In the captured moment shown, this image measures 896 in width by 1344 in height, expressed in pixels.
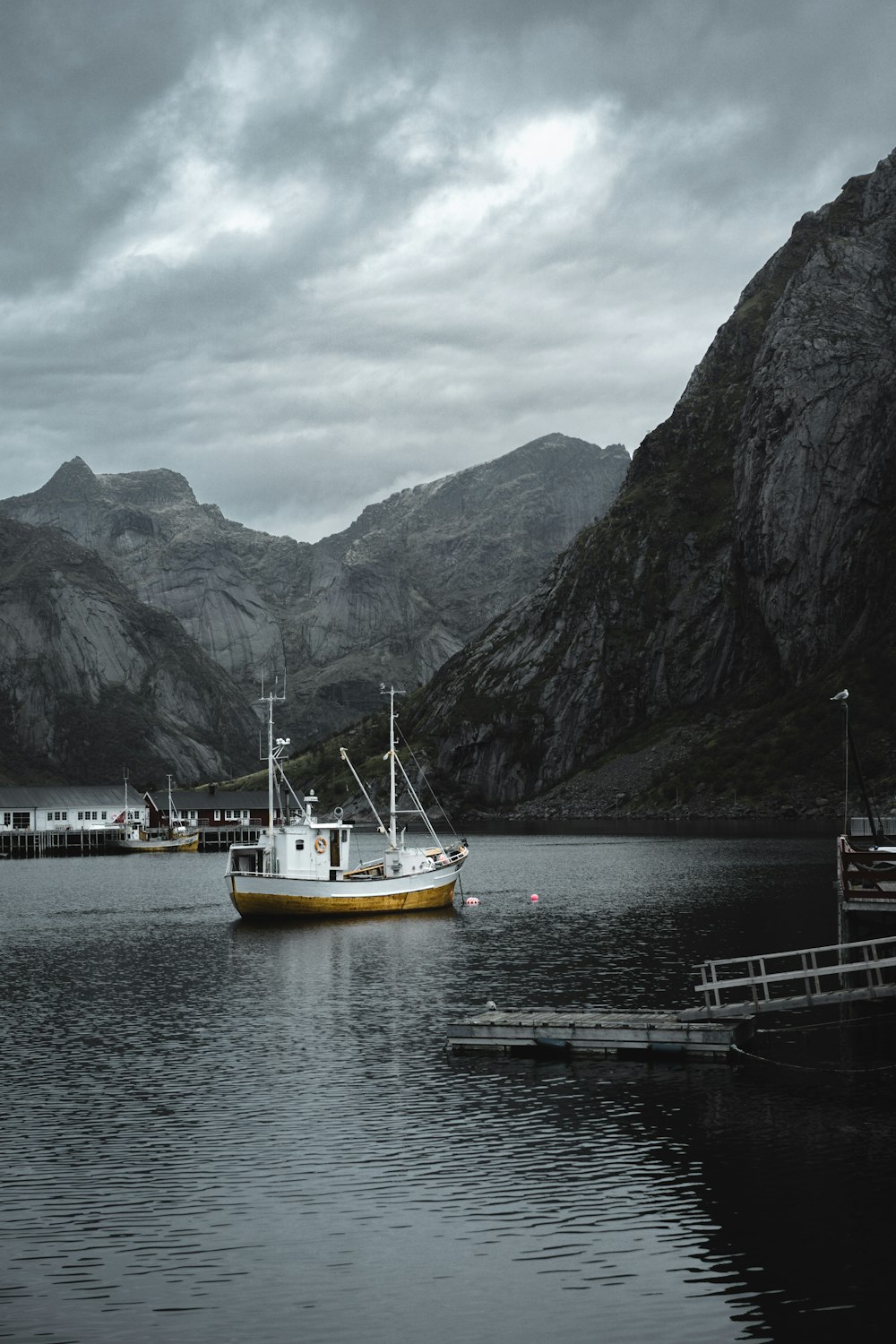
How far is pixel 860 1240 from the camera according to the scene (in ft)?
105

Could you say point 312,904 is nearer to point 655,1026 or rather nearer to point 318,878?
point 318,878

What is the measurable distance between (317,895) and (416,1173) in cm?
7704

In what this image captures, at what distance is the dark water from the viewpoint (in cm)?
2912

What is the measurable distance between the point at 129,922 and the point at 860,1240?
93033 millimetres

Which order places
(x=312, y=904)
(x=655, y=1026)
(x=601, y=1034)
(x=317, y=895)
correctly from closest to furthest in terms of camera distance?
(x=655, y=1026), (x=601, y=1034), (x=317, y=895), (x=312, y=904)

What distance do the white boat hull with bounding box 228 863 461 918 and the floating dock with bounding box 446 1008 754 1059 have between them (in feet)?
192

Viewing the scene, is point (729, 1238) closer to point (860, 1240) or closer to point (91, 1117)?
point (860, 1240)

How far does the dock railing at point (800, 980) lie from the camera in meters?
54.2

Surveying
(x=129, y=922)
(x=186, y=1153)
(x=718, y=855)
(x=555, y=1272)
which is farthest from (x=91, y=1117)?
(x=718, y=855)

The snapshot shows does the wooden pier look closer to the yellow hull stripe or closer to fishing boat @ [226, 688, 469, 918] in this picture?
fishing boat @ [226, 688, 469, 918]

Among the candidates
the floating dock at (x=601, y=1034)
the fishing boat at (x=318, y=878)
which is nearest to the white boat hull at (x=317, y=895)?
the fishing boat at (x=318, y=878)

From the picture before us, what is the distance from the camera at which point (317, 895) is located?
11500cm

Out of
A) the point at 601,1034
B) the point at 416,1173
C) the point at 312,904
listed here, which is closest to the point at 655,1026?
the point at 601,1034

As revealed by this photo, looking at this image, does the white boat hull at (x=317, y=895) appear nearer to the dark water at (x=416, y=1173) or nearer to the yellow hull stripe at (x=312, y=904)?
the yellow hull stripe at (x=312, y=904)
